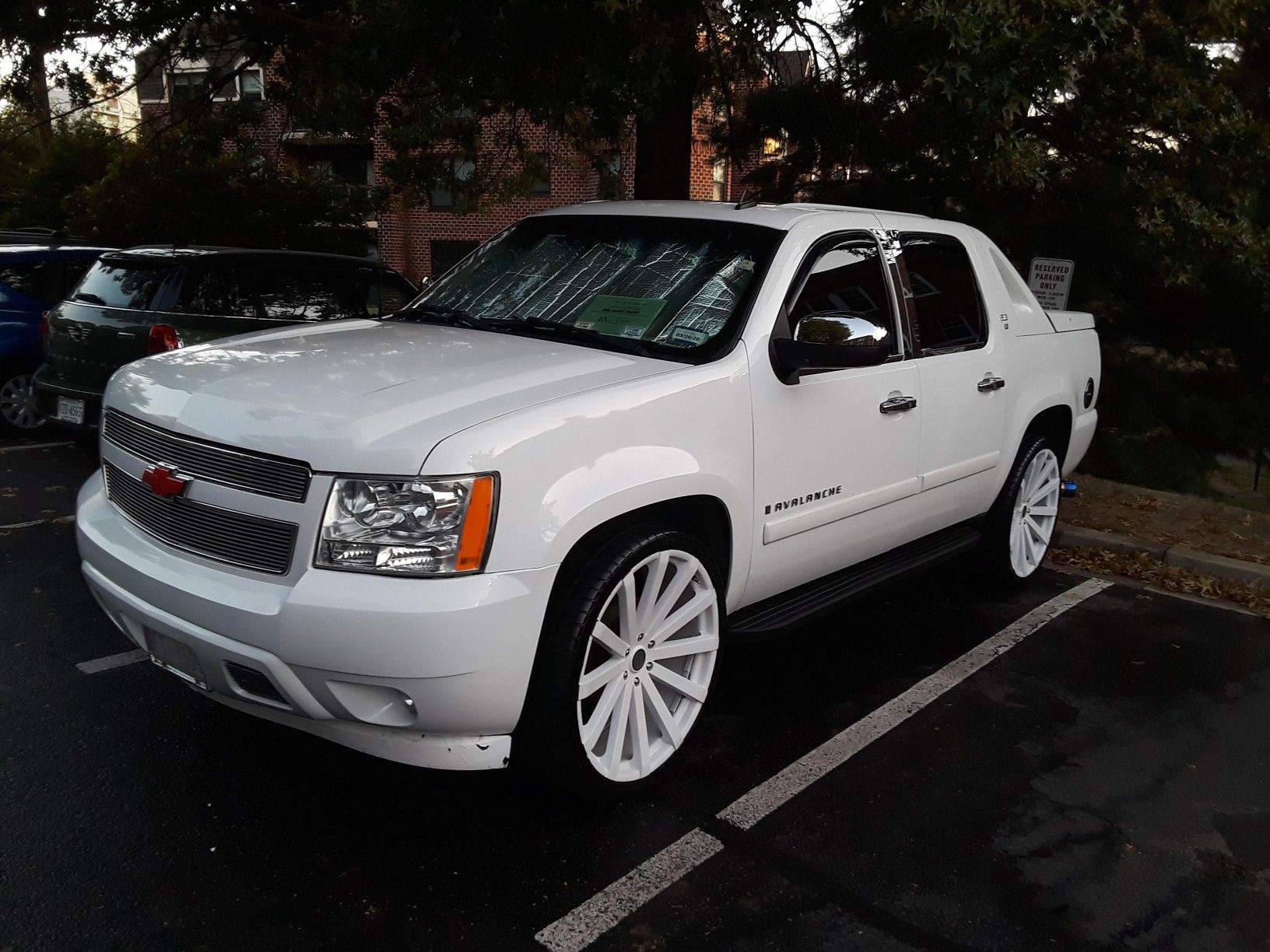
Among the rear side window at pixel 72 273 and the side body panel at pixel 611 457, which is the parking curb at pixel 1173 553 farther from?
the rear side window at pixel 72 273

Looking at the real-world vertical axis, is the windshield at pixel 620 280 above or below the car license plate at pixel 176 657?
above

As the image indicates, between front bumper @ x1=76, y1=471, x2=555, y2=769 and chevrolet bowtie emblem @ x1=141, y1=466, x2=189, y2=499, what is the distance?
213mm

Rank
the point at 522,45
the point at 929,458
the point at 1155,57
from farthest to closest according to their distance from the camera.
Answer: the point at 1155,57 → the point at 522,45 → the point at 929,458

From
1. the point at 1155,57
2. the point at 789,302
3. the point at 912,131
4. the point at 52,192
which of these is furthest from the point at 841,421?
the point at 52,192

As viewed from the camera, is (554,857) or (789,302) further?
(789,302)

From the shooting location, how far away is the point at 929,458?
466cm

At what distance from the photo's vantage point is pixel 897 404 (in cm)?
435

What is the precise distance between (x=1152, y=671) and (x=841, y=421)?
201 cm

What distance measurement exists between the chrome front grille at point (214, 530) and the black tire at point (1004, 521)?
3.60m

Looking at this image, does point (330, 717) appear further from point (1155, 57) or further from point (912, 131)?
point (1155, 57)

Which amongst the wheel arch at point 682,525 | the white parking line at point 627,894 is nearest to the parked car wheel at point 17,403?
the wheel arch at point 682,525

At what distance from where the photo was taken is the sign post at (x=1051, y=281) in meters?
8.56

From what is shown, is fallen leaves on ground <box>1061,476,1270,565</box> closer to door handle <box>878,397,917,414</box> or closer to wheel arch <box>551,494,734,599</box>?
door handle <box>878,397,917,414</box>

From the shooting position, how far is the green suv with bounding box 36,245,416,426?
291 inches
